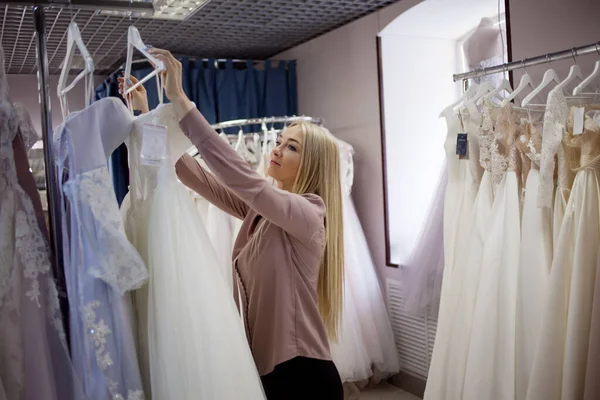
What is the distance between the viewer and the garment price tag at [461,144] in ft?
7.57

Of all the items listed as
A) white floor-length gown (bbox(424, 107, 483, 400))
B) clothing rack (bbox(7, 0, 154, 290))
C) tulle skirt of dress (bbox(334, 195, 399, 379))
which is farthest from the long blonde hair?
tulle skirt of dress (bbox(334, 195, 399, 379))

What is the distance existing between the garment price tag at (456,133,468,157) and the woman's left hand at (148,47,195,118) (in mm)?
1261

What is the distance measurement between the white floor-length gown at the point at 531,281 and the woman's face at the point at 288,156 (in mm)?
804

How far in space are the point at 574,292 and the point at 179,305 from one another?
119 centimetres

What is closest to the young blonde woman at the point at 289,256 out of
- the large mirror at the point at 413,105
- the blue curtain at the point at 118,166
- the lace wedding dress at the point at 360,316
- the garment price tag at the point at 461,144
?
the garment price tag at the point at 461,144

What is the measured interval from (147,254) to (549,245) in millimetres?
1335

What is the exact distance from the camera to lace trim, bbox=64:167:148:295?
47.2 inches


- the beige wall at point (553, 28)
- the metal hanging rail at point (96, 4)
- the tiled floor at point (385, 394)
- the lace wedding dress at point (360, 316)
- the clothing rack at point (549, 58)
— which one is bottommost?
the tiled floor at point (385, 394)

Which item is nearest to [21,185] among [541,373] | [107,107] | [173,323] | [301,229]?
[107,107]

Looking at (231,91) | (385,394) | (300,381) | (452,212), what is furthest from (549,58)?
(231,91)

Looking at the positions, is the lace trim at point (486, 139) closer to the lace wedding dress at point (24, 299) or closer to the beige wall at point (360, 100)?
the beige wall at point (360, 100)

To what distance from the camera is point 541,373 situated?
1.85 metres

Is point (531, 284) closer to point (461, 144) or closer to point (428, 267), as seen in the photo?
point (461, 144)

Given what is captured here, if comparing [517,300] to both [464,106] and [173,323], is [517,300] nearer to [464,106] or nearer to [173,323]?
[464,106]
